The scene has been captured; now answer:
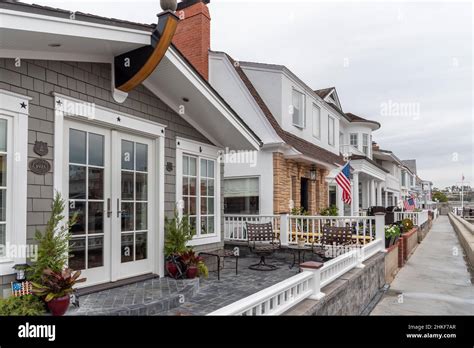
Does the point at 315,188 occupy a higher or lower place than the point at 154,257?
higher

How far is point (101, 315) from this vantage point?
11.5ft

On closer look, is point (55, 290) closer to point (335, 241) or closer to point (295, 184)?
point (335, 241)

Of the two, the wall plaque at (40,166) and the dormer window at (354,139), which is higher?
the dormer window at (354,139)

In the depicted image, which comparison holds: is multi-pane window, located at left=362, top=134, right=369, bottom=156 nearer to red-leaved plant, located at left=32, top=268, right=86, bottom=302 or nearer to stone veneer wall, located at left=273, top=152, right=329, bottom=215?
stone veneer wall, located at left=273, top=152, right=329, bottom=215

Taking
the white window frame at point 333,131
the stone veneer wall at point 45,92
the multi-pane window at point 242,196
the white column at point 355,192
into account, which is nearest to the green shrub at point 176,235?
the stone veneer wall at point 45,92

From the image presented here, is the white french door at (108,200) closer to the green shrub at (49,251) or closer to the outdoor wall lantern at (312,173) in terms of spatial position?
the green shrub at (49,251)

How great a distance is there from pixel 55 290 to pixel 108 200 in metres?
1.54

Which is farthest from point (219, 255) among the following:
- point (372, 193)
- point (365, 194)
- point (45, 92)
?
point (372, 193)

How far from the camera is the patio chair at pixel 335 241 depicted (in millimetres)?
7312

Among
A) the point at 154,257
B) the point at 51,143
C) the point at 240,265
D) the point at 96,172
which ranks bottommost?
the point at 240,265

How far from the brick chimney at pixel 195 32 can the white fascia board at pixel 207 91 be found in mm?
3964

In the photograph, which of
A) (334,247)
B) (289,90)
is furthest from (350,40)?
(334,247)
